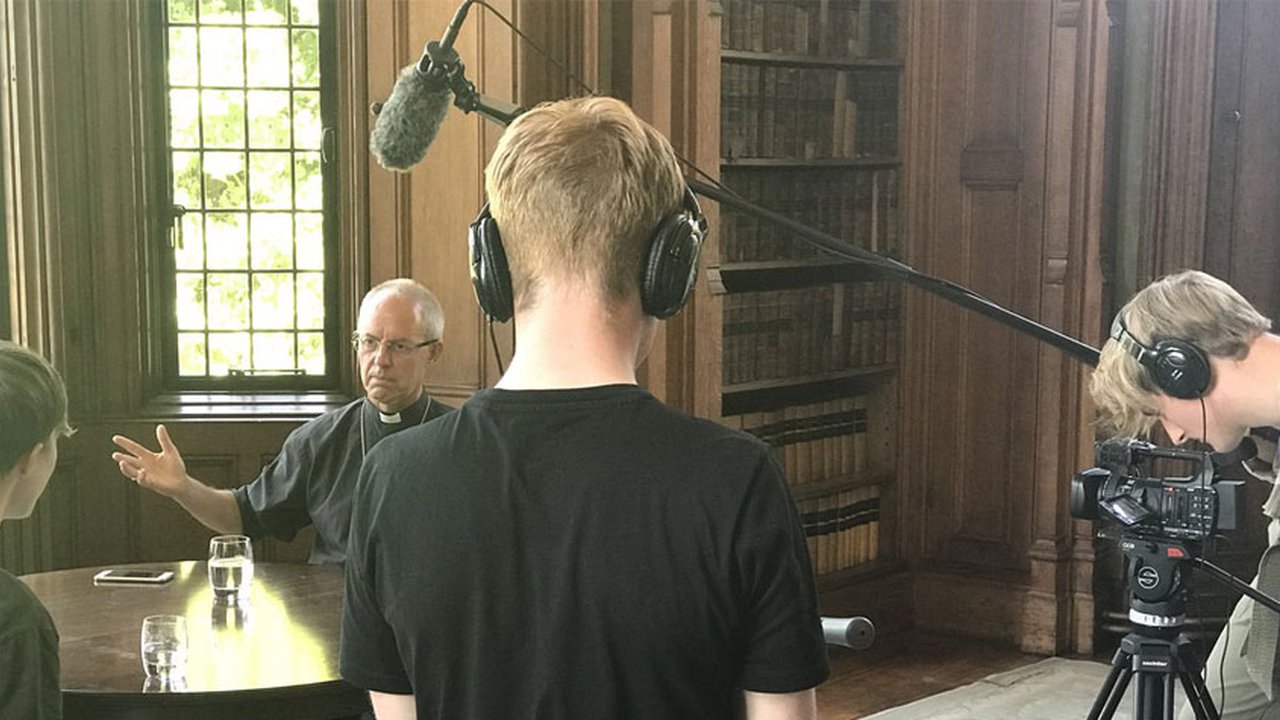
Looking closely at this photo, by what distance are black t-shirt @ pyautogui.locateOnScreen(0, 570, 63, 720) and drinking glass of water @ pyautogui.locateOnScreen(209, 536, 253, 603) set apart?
979 mm

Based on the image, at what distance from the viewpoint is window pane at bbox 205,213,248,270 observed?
483 centimetres

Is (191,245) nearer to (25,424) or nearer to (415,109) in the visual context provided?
(415,109)

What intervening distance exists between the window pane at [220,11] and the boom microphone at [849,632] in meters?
3.80

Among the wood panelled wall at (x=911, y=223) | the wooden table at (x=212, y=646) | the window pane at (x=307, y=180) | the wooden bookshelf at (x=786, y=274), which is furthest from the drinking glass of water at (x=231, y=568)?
the wooden bookshelf at (x=786, y=274)

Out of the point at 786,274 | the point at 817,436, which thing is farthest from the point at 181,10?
the point at 817,436

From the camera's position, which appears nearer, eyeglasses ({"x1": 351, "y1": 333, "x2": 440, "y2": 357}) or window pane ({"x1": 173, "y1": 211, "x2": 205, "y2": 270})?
eyeglasses ({"x1": 351, "y1": 333, "x2": 440, "y2": 357})

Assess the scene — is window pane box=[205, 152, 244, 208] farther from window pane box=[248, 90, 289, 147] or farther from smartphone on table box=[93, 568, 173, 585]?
smartphone on table box=[93, 568, 173, 585]

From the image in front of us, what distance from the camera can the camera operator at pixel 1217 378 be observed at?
8.58 ft

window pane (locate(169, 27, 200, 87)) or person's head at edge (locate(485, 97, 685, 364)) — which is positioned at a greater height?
window pane (locate(169, 27, 200, 87))

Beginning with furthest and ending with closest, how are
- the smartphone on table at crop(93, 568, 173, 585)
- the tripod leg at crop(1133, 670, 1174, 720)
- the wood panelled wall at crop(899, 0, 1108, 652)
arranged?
the wood panelled wall at crop(899, 0, 1108, 652)
the smartphone on table at crop(93, 568, 173, 585)
the tripod leg at crop(1133, 670, 1174, 720)

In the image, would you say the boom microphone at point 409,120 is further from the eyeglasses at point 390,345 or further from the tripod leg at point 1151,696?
the tripod leg at point 1151,696

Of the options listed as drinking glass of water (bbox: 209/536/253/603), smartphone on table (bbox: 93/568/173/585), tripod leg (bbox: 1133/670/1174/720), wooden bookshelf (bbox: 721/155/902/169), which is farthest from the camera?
wooden bookshelf (bbox: 721/155/902/169)

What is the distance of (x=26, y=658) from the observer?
1993 millimetres

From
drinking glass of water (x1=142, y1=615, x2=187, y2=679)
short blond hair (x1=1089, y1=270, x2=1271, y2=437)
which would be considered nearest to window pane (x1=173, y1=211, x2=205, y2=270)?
drinking glass of water (x1=142, y1=615, x2=187, y2=679)
